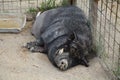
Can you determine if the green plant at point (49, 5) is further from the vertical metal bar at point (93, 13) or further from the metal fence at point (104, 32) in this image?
the vertical metal bar at point (93, 13)

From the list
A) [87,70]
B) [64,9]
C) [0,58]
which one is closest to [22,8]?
[64,9]

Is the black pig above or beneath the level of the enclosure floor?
above

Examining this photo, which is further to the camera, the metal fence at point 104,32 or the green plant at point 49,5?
the green plant at point 49,5

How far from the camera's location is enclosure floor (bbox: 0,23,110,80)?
4.02 meters

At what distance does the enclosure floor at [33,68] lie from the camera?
13.2ft

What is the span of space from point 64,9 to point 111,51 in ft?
3.14

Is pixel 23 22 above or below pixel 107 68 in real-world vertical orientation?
above

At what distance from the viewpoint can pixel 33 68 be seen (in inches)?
166

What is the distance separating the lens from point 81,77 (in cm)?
406

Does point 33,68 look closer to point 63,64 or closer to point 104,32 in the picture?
point 63,64

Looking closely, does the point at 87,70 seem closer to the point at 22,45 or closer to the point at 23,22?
the point at 22,45

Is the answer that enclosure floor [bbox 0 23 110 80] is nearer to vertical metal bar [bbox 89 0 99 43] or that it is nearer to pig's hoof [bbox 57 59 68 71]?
pig's hoof [bbox 57 59 68 71]

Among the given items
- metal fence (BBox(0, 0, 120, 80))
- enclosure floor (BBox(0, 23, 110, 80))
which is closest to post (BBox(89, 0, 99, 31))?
metal fence (BBox(0, 0, 120, 80))

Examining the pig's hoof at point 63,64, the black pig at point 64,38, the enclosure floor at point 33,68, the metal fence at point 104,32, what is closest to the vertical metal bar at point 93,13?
the metal fence at point 104,32
